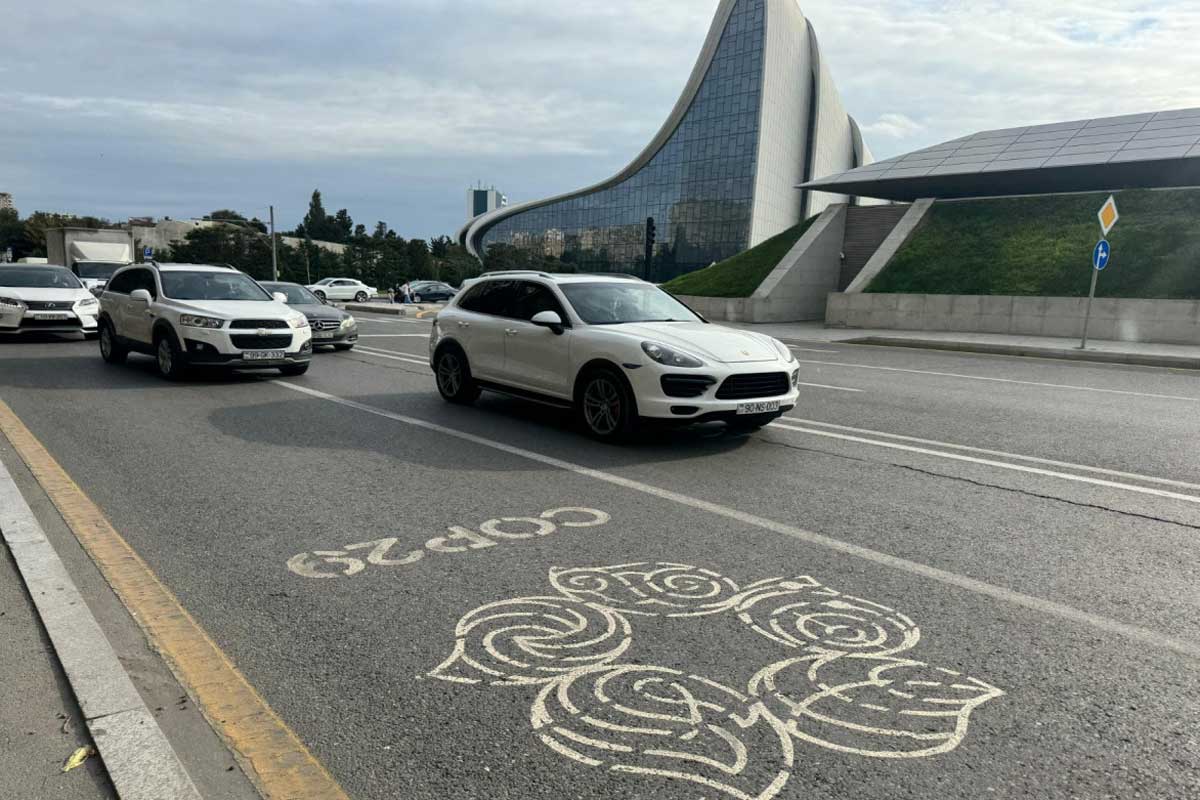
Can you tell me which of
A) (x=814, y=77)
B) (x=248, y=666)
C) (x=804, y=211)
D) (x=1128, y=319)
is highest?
(x=814, y=77)

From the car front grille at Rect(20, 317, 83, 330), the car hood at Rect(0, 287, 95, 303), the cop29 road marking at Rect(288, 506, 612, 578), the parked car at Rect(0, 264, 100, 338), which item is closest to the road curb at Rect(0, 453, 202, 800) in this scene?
the cop29 road marking at Rect(288, 506, 612, 578)

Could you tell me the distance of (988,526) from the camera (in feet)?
16.8

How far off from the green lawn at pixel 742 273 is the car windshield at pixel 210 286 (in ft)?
68.6

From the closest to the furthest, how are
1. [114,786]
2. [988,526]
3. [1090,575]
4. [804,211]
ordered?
[114,786], [1090,575], [988,526], [804,211]

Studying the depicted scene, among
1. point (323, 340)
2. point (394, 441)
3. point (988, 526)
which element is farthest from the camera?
point (323, 340)

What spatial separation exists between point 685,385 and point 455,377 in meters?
3.64

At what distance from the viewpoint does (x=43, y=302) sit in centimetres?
1566

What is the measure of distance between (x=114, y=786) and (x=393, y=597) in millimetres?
1561

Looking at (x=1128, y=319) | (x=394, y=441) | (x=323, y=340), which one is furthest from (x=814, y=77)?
(x=394, y=441)

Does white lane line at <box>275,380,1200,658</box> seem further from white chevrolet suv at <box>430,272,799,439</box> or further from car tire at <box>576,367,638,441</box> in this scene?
white chevrolet suv at <box>430,272,799,439</box>

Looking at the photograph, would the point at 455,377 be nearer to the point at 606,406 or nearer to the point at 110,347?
the point at 606,406

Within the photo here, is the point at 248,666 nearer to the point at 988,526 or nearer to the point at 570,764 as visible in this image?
the point at 570,764

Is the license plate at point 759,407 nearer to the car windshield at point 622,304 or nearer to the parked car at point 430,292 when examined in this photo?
the car windshield at point 622,304

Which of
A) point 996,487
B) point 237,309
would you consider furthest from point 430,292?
point 996,487
